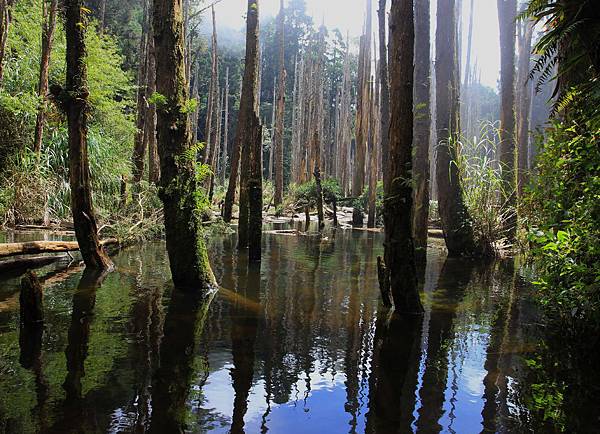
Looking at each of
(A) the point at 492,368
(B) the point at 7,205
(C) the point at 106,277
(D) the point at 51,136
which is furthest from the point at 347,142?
(A) the point at 492,368

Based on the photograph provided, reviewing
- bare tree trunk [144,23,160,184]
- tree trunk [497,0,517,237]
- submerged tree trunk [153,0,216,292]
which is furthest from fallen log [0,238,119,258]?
tree trunk [497,0,517,237]

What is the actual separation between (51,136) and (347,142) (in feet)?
73.5

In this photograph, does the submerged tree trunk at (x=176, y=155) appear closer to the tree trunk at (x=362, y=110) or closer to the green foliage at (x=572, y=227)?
the green foliage at (x=572, y=227)

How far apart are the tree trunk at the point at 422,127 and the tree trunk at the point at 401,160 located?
463 cm

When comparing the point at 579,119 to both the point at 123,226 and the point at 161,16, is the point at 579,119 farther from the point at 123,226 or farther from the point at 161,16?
the point at 123,226

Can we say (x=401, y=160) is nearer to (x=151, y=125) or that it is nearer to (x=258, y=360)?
(x=258, y=360)

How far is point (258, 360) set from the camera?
14.2ft

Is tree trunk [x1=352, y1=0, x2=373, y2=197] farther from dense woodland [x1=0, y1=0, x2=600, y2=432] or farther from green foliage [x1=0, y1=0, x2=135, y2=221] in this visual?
green foliage [x1=0, y1=0, x2=135, y2=221]

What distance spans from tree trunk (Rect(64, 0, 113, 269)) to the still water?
0.79 meters

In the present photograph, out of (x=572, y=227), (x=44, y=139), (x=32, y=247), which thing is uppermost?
(x=44, y=139)

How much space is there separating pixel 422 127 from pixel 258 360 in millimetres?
8662

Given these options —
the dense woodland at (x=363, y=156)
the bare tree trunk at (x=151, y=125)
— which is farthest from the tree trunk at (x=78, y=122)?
the bare tree trunk at (x=151, y=125)

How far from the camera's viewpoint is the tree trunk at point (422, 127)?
10750 mm

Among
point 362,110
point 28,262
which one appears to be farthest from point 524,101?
point 28,262
